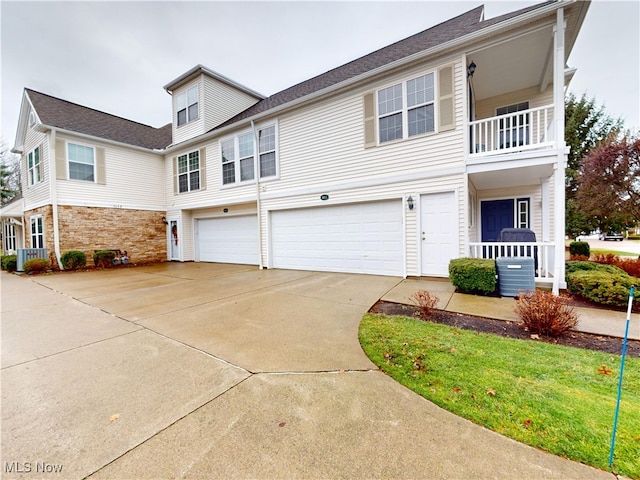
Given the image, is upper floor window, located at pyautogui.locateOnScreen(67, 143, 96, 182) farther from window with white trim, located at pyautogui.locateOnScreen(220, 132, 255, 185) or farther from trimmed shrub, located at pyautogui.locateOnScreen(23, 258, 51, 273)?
window with white trim, located at pyautogui.locateOnScreen(220, 132, 255, 185)

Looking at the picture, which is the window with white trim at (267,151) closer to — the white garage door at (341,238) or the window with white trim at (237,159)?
the window with white trim at (237,159)

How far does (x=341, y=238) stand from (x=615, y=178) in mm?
13128

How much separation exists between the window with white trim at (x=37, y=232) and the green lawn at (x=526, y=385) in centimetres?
1574

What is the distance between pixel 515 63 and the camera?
25.0 ft

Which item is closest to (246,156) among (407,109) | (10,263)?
(407,109)

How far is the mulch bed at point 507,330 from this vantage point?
347 centimetres

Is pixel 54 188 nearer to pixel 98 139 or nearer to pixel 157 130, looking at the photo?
pixel 98 139

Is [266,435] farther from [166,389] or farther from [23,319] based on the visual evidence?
[23,319]

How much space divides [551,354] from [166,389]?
4.28m

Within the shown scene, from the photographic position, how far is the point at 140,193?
13898 mm

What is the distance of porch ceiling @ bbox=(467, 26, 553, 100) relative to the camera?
6695 mm

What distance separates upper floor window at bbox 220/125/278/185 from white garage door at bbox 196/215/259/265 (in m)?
1.85

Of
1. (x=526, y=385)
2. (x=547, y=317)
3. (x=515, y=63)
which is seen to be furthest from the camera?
(x=515, y=63)

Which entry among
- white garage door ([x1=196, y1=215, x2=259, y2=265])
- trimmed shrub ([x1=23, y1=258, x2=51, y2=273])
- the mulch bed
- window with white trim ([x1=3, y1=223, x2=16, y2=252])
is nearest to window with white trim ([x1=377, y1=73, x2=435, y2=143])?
the mulch bed
